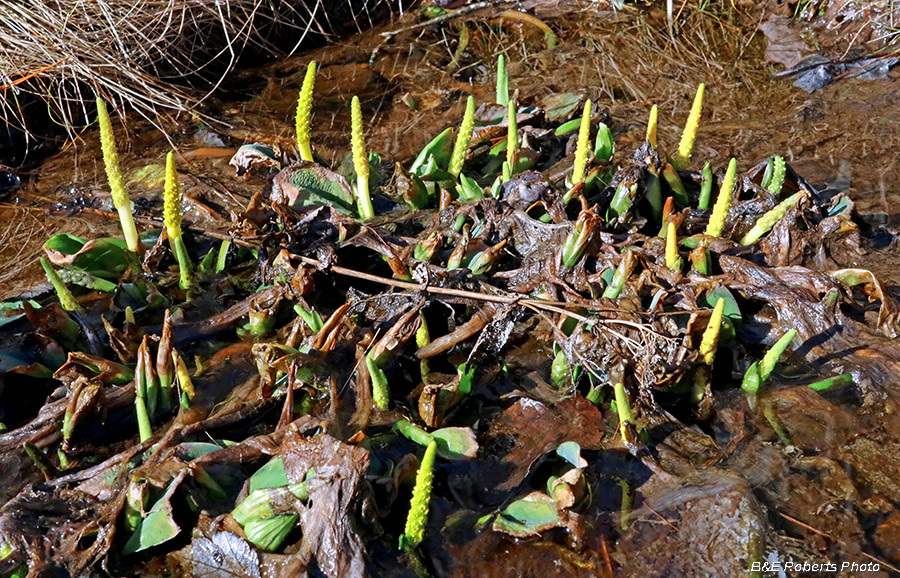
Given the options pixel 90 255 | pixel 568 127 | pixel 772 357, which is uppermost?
pixel 90 255

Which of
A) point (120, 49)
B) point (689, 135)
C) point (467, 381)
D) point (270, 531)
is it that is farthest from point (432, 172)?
point (120, 49)

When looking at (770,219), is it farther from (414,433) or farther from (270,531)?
(270,531)

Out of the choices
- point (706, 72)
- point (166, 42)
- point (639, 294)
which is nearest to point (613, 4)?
point (706, 72)

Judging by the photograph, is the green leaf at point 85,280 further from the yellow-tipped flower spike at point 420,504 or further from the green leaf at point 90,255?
the yellow-tipped flower spike at point 420,504

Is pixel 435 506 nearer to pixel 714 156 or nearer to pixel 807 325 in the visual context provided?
pixel 807 325

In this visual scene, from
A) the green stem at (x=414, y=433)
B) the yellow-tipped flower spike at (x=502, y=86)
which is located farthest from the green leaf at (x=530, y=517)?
the yellow-tipped flower spike at (x=502, y=86)

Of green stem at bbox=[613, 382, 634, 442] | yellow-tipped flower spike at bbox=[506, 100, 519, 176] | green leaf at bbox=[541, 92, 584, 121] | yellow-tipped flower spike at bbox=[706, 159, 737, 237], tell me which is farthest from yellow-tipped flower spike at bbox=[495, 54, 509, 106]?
green stem at bbox=[613, 382, 634, 442]

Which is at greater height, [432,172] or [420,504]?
[432,172]
